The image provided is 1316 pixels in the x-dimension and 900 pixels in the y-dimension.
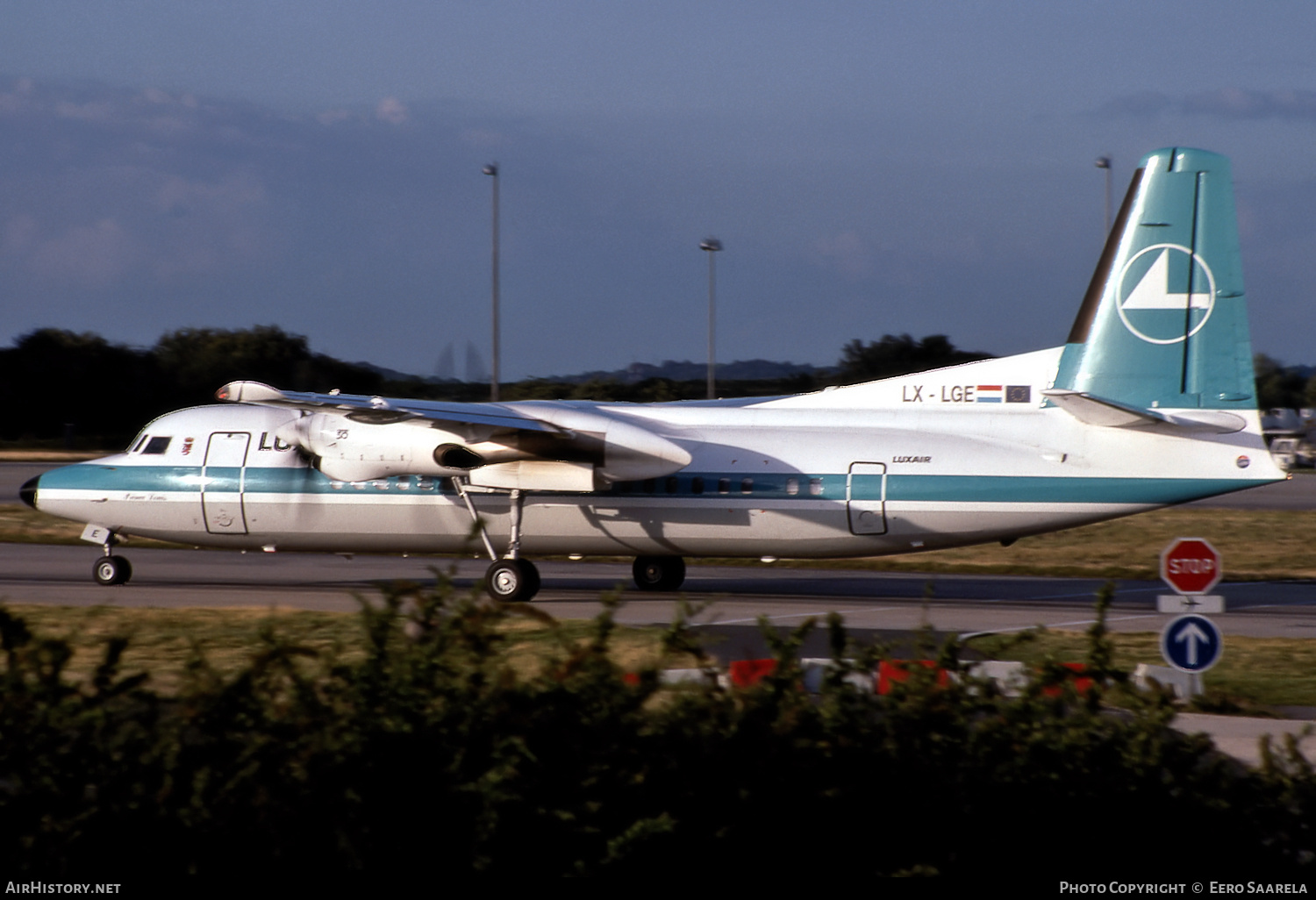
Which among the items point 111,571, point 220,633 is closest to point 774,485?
point 220,633

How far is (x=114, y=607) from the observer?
54.3ft

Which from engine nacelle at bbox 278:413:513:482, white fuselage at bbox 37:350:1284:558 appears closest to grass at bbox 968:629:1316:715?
white fuselage at bbox 37:350:1284:558

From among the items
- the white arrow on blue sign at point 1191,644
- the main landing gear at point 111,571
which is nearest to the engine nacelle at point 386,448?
the main landing gear at point 111,571

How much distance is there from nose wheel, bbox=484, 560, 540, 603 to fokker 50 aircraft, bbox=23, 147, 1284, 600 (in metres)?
0.03

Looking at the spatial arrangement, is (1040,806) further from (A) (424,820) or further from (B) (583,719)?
(A) (424,820)

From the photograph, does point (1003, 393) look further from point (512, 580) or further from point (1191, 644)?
point (1191, 644)

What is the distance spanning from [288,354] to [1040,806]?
5525cm

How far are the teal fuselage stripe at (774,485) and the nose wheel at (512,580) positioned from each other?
4.73 ft

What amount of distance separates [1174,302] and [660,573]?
860 centimetres

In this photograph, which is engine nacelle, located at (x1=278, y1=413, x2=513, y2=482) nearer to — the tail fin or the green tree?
the tail fin

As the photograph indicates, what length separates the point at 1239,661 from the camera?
537 inches

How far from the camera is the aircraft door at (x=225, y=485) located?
19.5 meters

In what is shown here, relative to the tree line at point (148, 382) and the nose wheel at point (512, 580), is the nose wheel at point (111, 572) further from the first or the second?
the tree line at point (148, 382)

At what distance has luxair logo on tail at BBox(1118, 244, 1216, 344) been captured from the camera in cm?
1628
